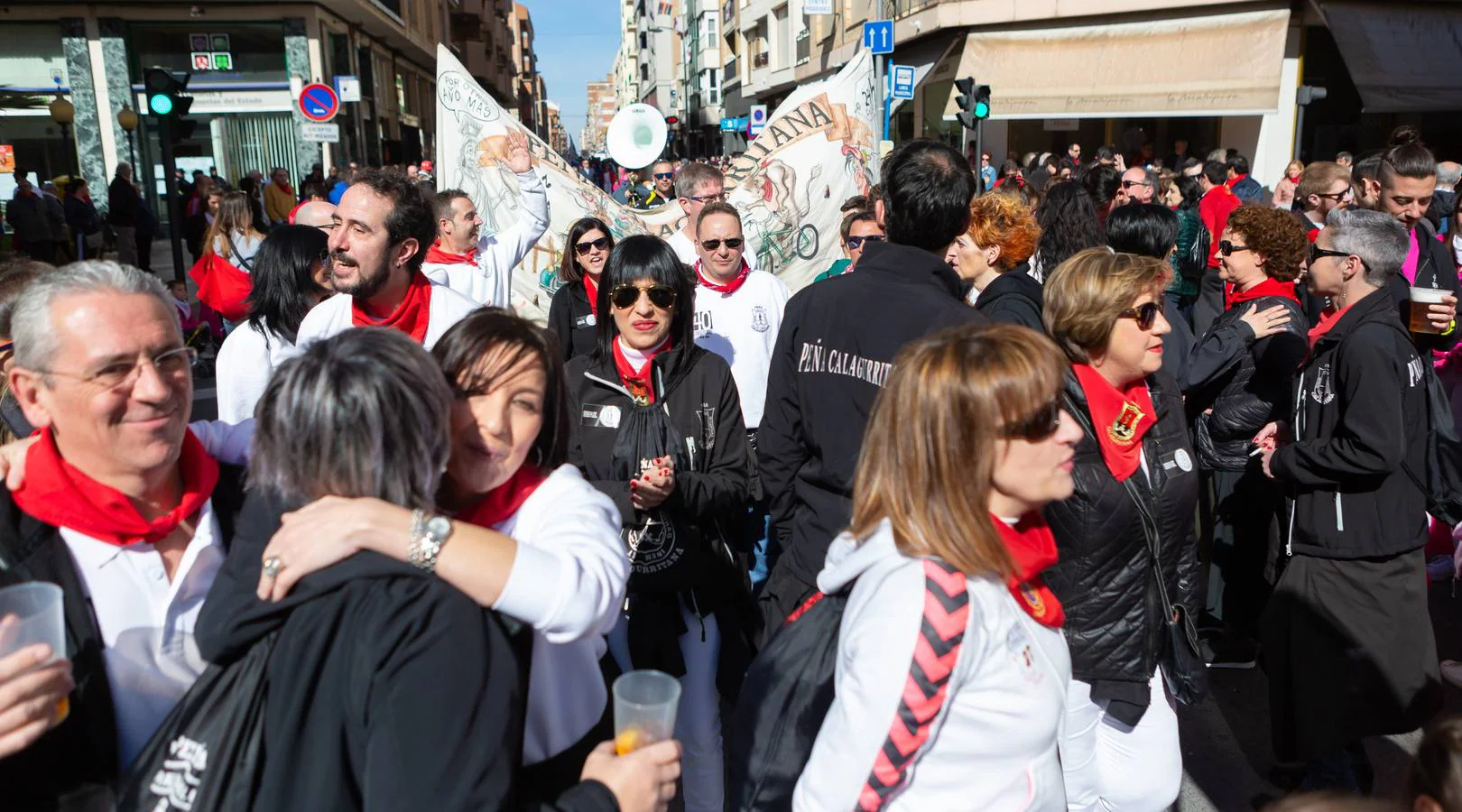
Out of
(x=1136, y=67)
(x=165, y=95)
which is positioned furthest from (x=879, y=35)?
(x=165, y=95)

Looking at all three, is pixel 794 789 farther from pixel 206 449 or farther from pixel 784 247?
pixel 784 247

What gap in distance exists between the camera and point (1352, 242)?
3.38 m

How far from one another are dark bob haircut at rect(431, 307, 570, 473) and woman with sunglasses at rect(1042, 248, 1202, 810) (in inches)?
53.8

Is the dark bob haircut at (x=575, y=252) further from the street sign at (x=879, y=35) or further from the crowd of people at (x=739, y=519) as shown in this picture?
the street sign at (x=879, y=35)

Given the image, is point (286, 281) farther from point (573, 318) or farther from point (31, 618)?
point (31, 618)

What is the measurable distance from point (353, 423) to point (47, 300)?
726mm

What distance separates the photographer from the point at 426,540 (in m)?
1.33

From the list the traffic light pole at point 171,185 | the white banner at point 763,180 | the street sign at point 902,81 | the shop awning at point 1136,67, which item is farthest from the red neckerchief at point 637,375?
the shop awning at point 1136,67

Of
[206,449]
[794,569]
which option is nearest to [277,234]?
[206,449]

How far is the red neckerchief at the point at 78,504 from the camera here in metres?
1.62

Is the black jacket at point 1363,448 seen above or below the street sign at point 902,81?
below

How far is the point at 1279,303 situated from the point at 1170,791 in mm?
2126

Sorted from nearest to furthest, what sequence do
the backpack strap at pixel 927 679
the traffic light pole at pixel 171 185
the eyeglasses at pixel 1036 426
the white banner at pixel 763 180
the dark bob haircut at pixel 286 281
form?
1. the backpack strap at pixel 927 679
2. the eyeglasses at pixel 1036 426
3. the dark bob haircut at pixel 286 281
4. the white banner at pixel 763 180
5. the traffic light pole at pixel 171 185

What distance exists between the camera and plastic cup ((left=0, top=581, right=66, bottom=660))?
1.32 metres
